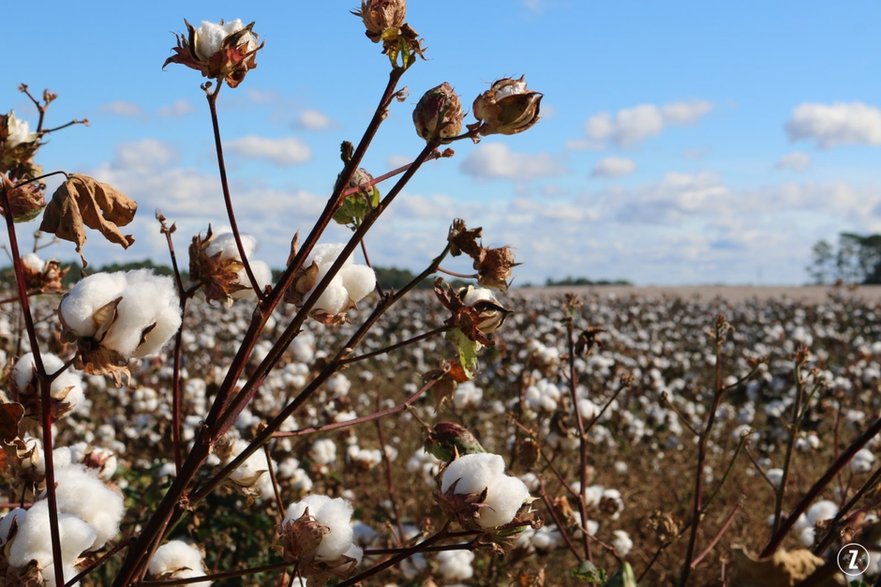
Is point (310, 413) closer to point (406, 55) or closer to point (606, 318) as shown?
point (406, 55)

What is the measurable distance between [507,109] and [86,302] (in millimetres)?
535

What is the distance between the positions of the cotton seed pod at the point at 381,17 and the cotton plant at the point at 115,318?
1.26 ft

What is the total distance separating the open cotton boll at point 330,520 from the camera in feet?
3.54

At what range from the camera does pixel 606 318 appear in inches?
586

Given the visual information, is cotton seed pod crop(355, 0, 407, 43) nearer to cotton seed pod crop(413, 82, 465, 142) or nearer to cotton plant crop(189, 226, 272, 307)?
cotton seed pod crop(413, 82, 465, 142)

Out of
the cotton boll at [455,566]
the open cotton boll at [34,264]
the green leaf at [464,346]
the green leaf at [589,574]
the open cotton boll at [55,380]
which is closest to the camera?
the green leaf at [464,346]

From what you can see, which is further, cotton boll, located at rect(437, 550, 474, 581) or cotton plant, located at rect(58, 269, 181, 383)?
cotton boll, located at rect(437, 550, 474, 581)

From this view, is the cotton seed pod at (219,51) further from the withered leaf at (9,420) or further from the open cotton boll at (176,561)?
the open cotton boll at (176,561)

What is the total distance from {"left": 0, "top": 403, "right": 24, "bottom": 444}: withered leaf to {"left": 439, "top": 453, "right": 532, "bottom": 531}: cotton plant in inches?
20.9

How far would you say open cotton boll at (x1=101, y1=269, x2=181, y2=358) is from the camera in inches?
35.4

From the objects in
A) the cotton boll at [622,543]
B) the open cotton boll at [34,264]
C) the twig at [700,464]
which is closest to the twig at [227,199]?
the open cotton boll at [34,264]

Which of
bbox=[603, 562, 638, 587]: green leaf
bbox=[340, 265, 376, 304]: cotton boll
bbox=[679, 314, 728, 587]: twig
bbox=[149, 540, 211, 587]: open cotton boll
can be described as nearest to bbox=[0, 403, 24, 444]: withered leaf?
bbox=[149, 540, 211, 587]: open cotton boll

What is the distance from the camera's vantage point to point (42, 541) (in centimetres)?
102

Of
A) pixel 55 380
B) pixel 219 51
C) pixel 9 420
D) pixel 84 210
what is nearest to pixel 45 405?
pixel 9 420
